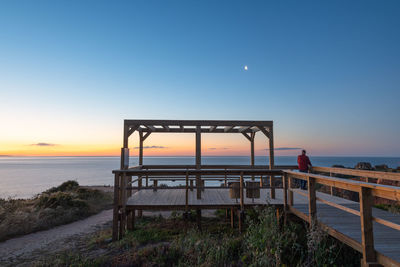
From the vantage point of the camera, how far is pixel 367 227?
9.35 feet

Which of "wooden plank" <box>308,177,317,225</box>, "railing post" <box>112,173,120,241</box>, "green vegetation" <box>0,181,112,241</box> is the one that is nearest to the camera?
"wooden plank" <box>308,177,317,225</box>

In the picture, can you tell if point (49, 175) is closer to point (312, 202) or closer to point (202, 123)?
point (202, 123)

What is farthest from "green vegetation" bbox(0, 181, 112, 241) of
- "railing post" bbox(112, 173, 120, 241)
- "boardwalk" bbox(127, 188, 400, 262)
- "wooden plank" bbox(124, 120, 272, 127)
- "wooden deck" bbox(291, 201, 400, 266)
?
"wooden deck" bbox(291, 201, 400, 266)

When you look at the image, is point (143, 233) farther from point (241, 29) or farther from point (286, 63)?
point (286, 63)

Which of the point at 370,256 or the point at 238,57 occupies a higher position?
the point at 238,57

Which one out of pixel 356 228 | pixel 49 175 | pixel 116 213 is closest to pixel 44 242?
→ pixel 116 213

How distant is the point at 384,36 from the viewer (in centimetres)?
1332

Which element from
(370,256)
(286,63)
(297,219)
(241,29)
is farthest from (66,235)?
(286,63)

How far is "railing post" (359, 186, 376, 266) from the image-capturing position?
2.80 metres

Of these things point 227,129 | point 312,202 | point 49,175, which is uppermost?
point 227,129

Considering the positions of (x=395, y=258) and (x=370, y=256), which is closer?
(x=395, y=258)

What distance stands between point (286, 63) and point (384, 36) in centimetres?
585

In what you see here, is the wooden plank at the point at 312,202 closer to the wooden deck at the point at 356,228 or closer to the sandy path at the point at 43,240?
the wooden deck at the point at 356,228

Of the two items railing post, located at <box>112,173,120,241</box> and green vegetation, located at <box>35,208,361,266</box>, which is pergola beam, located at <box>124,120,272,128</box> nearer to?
railing post, located at <box>112,173,120,241</box>
